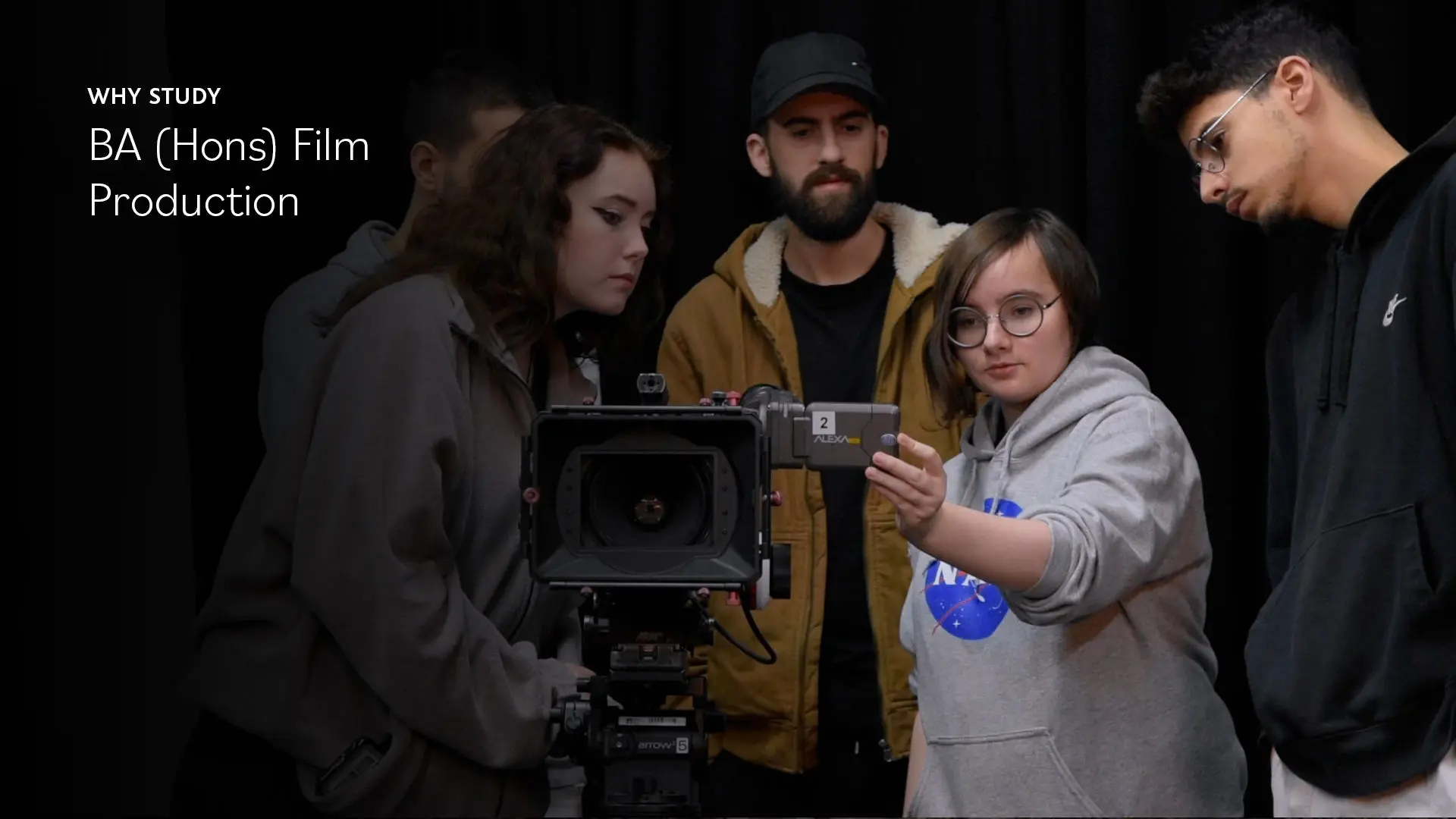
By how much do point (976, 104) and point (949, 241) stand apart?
42cm

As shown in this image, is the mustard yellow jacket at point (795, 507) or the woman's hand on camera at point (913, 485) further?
the mustard yellow jacket at point (795, 507)

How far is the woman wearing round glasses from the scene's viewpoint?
5.14 ft

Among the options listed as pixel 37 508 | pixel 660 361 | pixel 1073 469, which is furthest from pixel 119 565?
pixel 1073 469

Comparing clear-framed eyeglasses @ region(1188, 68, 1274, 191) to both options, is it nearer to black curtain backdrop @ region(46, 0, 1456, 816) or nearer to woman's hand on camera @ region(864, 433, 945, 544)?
black curtain backdrop @ region(46, 0, 1456, 816)

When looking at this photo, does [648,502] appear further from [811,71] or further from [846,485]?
[811,71]

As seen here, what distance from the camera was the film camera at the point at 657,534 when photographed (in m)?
1.59

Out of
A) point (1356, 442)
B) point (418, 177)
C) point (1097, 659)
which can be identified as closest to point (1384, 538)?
point (1356, 442)

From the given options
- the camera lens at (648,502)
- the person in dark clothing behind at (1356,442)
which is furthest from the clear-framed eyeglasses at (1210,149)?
the camera lens at (648,502)

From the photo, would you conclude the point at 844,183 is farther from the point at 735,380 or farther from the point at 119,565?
the point at 119,565

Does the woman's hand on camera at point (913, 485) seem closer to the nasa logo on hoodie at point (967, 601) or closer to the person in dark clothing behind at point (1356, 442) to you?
the nasa logo on hoodie at point (967, 601)

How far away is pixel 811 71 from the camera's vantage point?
243 centimetres

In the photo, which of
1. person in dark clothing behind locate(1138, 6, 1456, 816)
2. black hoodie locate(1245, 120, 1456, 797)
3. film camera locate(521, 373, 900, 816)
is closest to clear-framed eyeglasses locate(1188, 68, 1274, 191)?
person in dark clothing behind locate(1138, 6, 1456, 816)

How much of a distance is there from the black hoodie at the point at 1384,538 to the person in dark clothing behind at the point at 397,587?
919mm

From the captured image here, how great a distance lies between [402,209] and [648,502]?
141 centimetres
